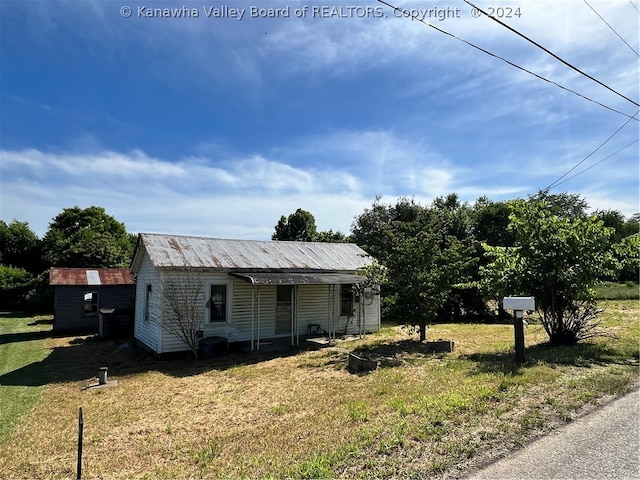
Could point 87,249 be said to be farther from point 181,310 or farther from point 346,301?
point 346,301

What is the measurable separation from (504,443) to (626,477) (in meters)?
1.03

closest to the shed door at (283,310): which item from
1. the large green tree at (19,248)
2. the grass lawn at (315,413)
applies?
the grass lawn at (315,413)

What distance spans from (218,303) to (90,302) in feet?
31.3

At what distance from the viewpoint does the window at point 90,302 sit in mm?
18312

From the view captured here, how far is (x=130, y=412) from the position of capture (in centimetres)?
689

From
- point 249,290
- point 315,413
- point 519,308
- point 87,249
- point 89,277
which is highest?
point 87,249

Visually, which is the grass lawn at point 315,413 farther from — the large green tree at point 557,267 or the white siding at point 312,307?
the white siding at point 312,307

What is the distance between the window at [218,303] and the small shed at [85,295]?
650cm

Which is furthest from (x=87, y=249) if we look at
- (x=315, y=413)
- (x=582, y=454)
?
(x=582, y=454)

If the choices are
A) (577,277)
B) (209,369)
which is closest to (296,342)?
(209,369)

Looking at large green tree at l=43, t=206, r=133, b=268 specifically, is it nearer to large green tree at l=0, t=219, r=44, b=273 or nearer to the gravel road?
large green tree at l=0, t=219, r=44, b=273

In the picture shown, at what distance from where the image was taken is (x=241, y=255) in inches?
555

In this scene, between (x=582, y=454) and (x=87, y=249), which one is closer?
(x=582, y=454)

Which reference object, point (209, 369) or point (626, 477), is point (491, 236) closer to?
point (209, 369)
